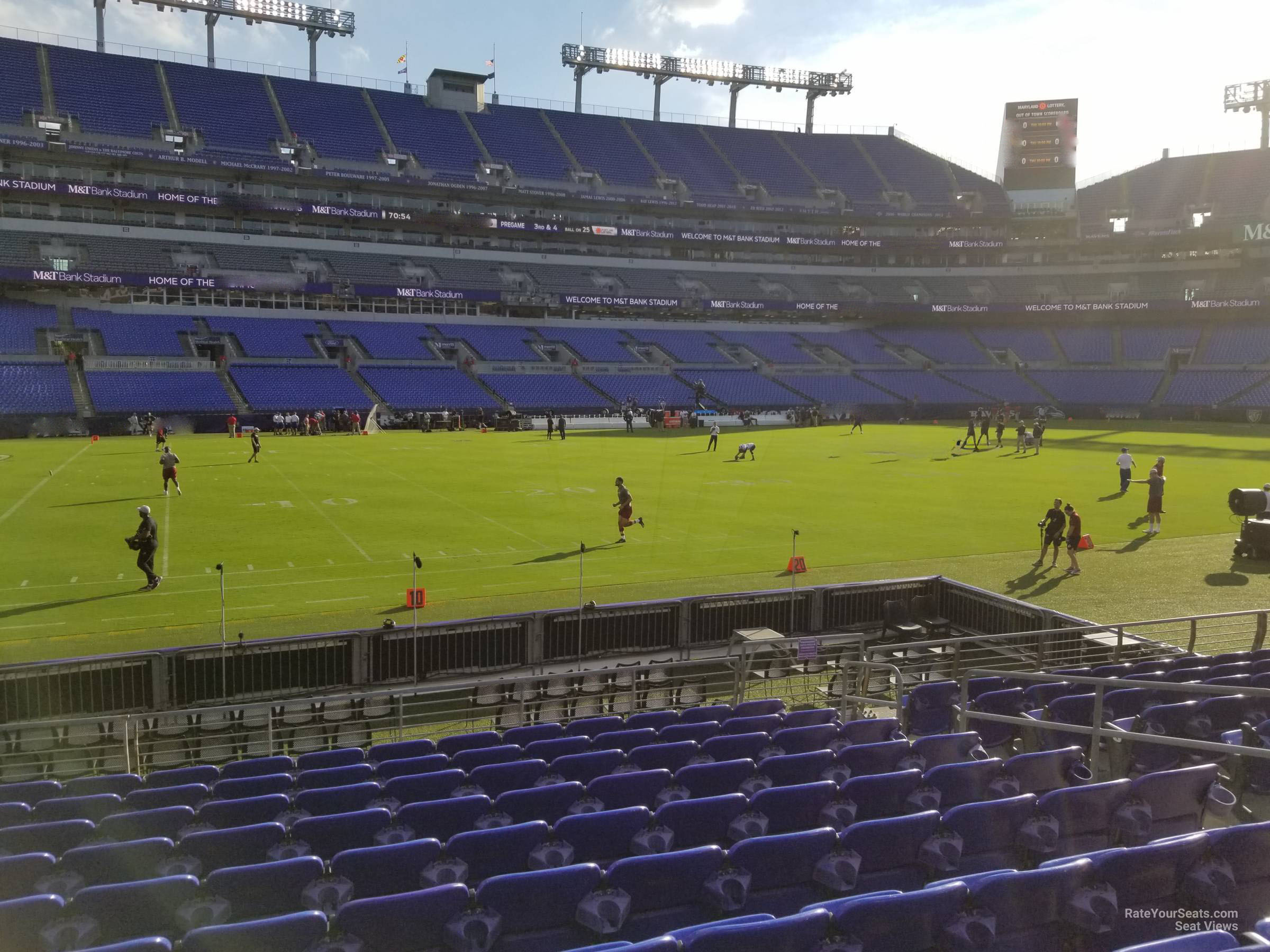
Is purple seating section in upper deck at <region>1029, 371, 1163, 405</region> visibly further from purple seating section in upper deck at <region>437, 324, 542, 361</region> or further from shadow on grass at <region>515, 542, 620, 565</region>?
shadow on grass at <region>515, 542, 620, 565</region>

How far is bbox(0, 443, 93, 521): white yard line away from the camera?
24.2 metres

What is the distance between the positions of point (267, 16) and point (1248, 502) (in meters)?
82.5

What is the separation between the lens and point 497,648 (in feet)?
46.0

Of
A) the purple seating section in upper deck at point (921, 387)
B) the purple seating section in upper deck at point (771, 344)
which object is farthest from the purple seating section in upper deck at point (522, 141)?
the purple seating section in upper deck at point (921, 387)

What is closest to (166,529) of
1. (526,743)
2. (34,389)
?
(526,743)

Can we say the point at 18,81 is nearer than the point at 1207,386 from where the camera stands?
Yes

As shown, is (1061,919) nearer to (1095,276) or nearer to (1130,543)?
(1130,543)

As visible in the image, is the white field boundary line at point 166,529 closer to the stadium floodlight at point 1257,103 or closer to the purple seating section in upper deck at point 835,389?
the purple seating section in upper deck at point 835,389

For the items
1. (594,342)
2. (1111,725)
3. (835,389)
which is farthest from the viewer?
(594,342)

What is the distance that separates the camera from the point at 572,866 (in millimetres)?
4617

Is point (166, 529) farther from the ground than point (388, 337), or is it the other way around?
point (388, 337)

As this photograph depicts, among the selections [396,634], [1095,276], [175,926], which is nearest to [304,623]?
[396,634]

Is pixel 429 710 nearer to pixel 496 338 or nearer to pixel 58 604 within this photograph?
pixel 58 604

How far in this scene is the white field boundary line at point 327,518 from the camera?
20953mm
